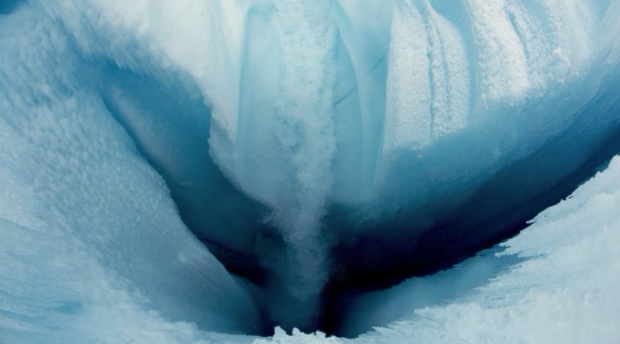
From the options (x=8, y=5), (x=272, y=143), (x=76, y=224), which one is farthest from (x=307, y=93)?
(x=8, y=5)

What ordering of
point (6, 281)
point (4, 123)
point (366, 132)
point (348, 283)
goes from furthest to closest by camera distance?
point (348, 283)
point (366, 132)
point (4, 123)
point (6, 281)

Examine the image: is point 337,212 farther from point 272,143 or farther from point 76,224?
point 76,224

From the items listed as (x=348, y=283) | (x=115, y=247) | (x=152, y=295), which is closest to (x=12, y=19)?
(x=115, y=247)

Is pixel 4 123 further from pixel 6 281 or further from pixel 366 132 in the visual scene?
pixel 366 132

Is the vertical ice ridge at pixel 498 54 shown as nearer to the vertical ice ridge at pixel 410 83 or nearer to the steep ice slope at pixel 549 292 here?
the vertical ice ridge at pixel 410 83

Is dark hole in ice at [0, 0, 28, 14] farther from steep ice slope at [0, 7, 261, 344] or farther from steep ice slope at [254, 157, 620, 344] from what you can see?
steep ice slope at [254, 157, 620, 344]

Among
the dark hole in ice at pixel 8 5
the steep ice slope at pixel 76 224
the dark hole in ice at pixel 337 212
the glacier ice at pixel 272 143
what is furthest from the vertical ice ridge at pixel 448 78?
the dark hole in ice at pixel 8 5
